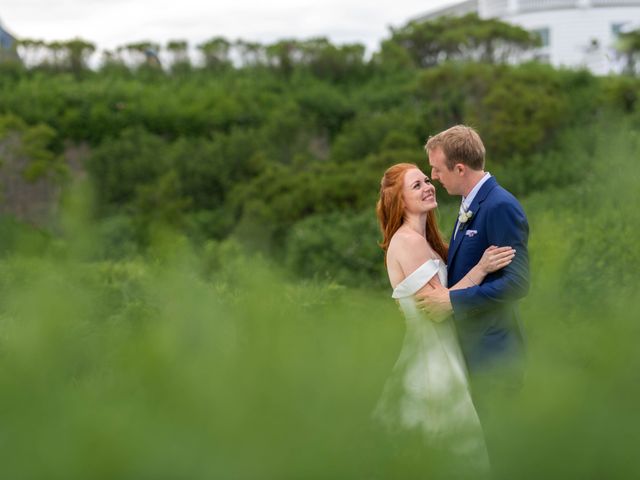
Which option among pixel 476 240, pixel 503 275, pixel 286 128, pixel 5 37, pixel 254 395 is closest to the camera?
pixel 254 395

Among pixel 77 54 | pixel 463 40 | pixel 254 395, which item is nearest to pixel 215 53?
pixel 77 54

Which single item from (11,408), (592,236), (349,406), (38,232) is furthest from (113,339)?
(592,236)

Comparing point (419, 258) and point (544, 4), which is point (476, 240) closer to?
point (419, 258)

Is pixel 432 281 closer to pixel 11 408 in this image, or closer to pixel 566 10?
pixel 11 408

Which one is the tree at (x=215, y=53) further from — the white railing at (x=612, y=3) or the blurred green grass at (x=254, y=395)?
the blurred green grass at (x=254, y=395)

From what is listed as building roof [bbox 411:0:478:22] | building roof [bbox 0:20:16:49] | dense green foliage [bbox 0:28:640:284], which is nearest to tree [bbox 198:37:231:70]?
dense green foliage [bbox 0:28:640:284]

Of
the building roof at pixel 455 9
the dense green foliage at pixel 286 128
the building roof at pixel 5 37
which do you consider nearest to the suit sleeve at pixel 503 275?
the dense green foliage at pixel 286 128

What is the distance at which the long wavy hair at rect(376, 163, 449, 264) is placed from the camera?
11.7 ft

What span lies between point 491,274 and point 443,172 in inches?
15.6

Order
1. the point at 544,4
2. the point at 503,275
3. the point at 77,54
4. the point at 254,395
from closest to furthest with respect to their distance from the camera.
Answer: the point at 254,395, the point at 503,275, the point at 77,54, the point at 544,4

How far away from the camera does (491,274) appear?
10.9 feet

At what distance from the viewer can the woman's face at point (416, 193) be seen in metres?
3.52

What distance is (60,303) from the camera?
1745 millimetres

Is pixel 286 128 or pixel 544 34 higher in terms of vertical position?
pixel 544 34
